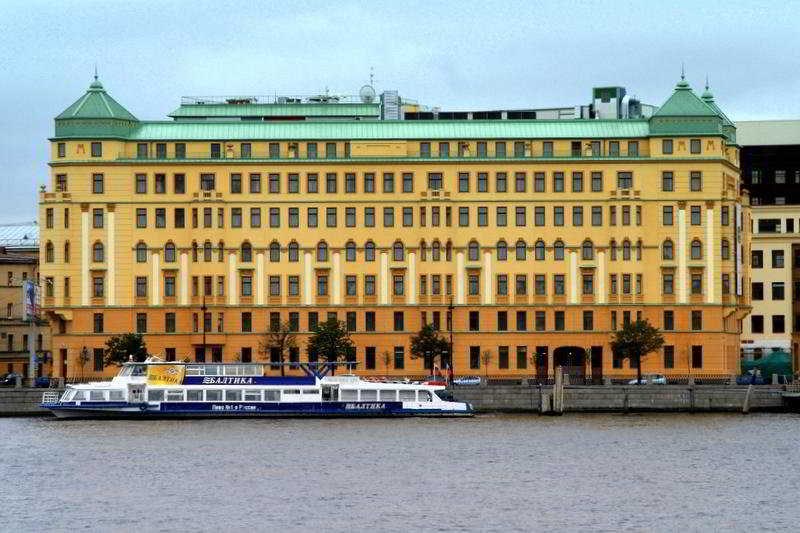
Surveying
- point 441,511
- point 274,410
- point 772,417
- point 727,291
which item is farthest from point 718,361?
point 441,511

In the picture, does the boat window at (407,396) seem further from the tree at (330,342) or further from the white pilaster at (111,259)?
the white pilaster at (111,259)

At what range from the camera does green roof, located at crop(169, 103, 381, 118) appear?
18038cm

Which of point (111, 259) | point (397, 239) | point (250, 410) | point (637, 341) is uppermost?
point (397, 239)

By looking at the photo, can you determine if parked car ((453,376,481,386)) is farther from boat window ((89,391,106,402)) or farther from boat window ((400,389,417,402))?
boat window ((89,391,106,402))

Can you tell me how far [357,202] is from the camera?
6718 inches

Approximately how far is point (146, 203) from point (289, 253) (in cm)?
1165

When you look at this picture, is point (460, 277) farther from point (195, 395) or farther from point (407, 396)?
point (195, 395)

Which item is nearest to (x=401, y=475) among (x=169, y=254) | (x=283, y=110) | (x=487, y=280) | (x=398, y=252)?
(x=487, y=280)

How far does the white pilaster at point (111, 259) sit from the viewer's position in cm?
16962

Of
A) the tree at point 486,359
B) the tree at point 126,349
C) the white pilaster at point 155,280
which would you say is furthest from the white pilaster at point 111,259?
the tree at point 486,359

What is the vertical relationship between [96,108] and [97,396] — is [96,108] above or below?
above

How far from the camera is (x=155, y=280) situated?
559ft

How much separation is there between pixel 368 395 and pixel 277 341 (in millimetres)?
28803

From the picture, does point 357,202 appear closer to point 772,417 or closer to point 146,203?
point 146,203
